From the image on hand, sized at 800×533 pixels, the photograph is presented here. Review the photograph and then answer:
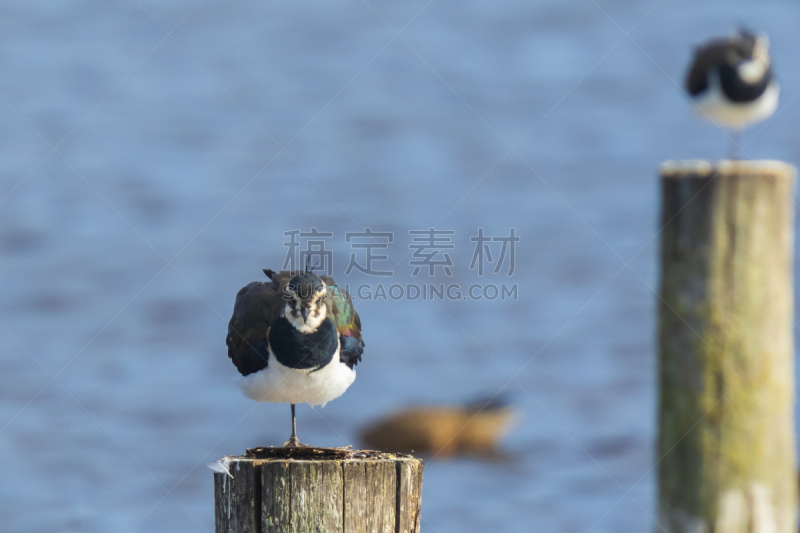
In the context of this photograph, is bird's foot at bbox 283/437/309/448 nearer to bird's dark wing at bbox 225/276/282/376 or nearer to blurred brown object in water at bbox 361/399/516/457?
bird's dark wing at bbox 225/276/282/376

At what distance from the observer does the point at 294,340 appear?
585 centimetres

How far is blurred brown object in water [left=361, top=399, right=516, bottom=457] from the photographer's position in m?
14.2

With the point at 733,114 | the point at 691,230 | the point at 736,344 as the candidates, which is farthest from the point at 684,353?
the point at 733,114

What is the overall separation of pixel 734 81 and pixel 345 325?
492 centimetres

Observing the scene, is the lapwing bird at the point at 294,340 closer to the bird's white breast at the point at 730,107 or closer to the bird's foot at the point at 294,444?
the bird's foot at the point at 294,444

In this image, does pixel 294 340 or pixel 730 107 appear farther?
pixel 730 107

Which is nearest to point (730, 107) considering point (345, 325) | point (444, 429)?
point (345, 325)

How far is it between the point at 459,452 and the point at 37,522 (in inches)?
238

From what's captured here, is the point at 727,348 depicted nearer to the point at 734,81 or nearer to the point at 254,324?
the point at 254,324

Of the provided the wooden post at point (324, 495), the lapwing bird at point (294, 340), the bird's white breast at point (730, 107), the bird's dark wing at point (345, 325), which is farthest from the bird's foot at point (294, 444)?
the bird's white breast at point (730, 107)

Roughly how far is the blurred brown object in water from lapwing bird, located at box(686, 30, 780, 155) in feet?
21.0

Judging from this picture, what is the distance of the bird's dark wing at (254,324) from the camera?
6.05 meters

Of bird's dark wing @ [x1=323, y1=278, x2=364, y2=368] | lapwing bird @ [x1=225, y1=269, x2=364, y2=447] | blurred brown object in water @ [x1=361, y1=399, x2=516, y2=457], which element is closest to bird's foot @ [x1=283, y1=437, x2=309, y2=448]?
lapwing bird @ [x1=225, y1=269, x2=364, y2=447]

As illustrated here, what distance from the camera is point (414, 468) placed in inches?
175
